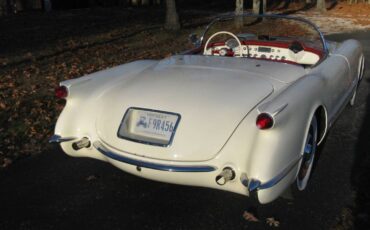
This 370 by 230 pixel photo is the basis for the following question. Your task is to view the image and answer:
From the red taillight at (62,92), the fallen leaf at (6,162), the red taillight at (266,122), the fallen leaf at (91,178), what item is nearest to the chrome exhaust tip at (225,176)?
the red taillight at (266,122)

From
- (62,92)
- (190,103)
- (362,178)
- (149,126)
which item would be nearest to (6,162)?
(62,92)

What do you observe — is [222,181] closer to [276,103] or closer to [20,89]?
[276,103]

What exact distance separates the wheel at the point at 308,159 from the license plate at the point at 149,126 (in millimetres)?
1196

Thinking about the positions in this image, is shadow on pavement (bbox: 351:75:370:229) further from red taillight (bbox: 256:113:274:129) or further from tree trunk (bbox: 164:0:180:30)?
tree trunk (bbox: 164:0:180:30)

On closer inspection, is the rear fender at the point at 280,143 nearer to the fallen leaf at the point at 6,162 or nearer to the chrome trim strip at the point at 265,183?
the chrome trim strip at the point at 265,183

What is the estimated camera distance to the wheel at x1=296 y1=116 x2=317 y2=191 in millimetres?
3584

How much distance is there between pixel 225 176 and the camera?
9.82 ft

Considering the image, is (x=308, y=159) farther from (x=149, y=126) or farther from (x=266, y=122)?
(x=149, y=126)

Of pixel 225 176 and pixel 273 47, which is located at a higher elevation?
pixel 273 47

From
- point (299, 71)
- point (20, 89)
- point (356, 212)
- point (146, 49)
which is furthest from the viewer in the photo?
point (146, 49)

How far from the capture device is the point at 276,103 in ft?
9.88

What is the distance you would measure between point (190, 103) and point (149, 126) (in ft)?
1.21

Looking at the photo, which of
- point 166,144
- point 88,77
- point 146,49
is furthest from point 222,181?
point 146,49

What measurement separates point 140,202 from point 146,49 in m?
7.87
